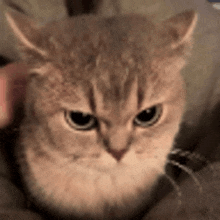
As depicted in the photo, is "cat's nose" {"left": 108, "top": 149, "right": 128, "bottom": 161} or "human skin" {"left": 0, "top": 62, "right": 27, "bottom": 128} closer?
"cat's nose" {"left": 108, "top": 149, "right": 128, "bottom": 161}

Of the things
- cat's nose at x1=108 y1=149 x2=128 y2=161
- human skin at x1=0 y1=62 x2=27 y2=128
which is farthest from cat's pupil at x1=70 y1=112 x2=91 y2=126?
human skin at x1=0 y1=62 x2=27 y2=128

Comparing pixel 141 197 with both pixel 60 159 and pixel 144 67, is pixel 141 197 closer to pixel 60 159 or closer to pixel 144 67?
pixel 60 159

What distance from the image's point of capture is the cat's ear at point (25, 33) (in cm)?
84

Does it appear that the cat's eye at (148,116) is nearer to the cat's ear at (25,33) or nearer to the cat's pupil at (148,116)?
the cat's pupil at (148,116)

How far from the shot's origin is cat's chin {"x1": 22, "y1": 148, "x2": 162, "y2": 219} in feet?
3.34

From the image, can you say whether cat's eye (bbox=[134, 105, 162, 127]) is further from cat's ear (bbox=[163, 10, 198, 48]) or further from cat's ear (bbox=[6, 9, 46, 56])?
cat's ear (bbox=[6, 9, 46, 56])

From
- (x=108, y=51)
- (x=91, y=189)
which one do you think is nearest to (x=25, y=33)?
(x=108, y=51)

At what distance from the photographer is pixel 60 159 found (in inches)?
36.8

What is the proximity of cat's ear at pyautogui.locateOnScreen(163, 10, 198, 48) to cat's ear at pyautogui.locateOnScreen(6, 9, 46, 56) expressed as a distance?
0.44 m

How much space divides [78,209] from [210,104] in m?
0.87

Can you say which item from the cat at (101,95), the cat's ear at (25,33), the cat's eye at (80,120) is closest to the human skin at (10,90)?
the cat at (101,95)

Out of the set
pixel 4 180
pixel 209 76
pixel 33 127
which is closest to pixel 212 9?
pixel 209 76

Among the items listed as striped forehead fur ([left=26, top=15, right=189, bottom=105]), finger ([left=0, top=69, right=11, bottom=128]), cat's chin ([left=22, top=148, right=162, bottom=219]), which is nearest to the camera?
striped forehead fur ([left=26, top=15, right=189, bottom=105])

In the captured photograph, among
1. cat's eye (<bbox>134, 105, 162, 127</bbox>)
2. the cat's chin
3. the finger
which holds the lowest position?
the cat's chin
